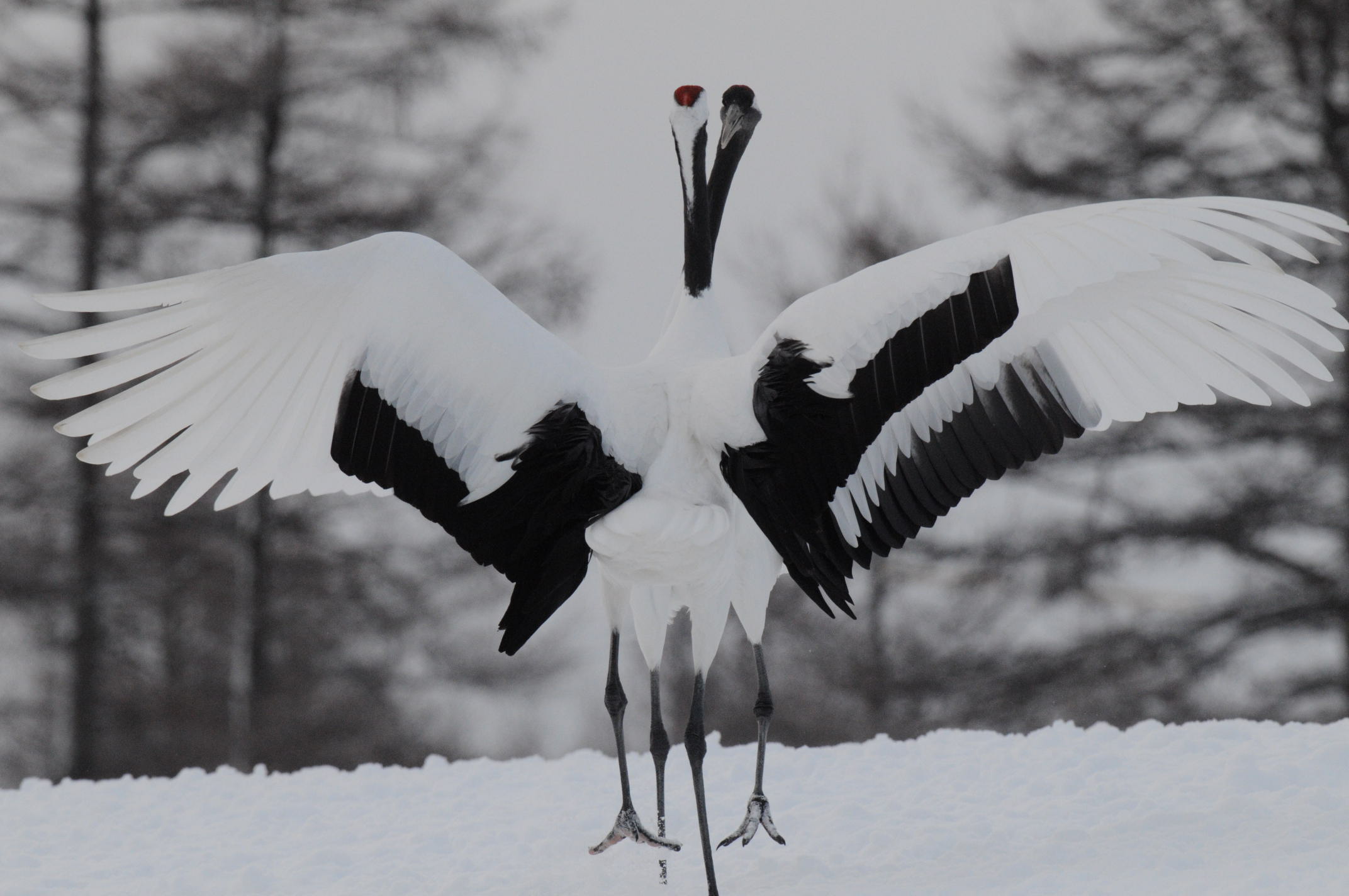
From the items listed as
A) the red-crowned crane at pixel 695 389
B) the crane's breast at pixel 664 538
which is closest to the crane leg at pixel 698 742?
the red-crowned crane at pixel 695 389

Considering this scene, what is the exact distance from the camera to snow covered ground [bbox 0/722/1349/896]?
4145mm

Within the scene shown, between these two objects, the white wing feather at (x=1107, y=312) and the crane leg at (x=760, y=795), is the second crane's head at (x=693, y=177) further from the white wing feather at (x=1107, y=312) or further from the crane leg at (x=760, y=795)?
the crane leg at (x=760, y=795)

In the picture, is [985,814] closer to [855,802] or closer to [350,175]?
[855,802]

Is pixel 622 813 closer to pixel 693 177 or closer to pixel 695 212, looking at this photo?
pixel 695 212

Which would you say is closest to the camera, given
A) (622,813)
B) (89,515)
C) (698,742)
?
(698,742)

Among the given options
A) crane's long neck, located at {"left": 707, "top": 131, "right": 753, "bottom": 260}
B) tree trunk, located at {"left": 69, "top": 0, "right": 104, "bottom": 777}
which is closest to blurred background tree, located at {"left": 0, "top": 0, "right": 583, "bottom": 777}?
tree trunk, located at {"left": 69, "top": 0, "right": 104, "bottom": 777}

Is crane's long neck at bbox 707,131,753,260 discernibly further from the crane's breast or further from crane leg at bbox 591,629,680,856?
crane leg at bbox 591,629,680,856

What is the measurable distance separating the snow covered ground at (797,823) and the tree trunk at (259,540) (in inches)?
A: 226

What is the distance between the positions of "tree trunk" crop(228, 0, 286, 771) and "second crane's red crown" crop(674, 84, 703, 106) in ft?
27.0

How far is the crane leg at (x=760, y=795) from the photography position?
470cm

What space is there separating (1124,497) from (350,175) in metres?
7.63

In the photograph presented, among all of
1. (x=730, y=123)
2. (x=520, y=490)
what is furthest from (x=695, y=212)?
(x=520, y=490)

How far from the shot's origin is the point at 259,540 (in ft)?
40.2

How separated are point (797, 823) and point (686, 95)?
8.01 ft
